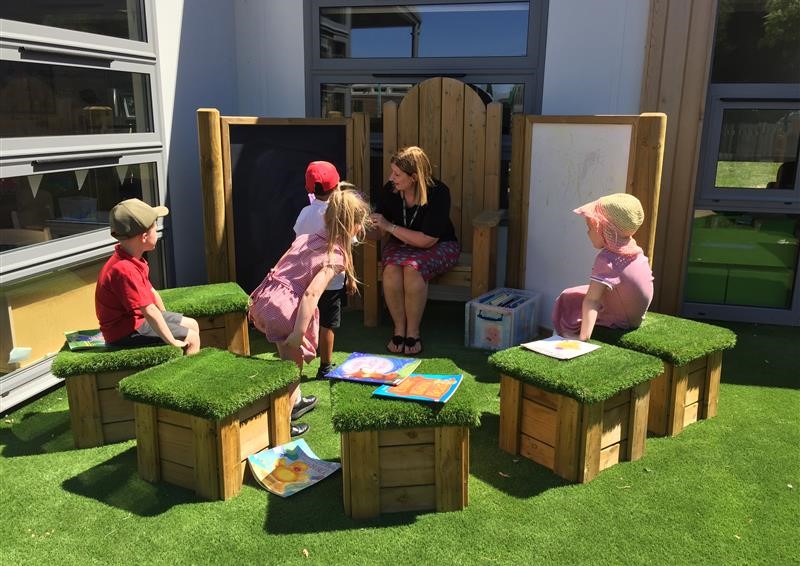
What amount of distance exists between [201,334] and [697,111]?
13.8 ft

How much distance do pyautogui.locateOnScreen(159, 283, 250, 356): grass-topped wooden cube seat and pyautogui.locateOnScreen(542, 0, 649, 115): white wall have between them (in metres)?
3.24

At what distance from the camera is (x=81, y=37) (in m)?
4.30

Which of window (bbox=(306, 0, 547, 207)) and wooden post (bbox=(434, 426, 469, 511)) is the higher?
window (bbox=(306, 0, 547, 207))

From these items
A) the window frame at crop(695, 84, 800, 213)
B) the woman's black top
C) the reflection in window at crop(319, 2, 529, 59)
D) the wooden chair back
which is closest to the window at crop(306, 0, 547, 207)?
the reflection in window at crop(319, 2, 529, 59)

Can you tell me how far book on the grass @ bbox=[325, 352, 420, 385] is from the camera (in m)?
3.13

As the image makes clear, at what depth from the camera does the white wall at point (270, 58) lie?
6.24 meters

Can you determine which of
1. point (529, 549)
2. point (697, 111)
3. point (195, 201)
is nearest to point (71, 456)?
point (529, 549)

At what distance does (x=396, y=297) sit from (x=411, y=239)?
45cm

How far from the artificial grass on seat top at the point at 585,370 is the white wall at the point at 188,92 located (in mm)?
3234

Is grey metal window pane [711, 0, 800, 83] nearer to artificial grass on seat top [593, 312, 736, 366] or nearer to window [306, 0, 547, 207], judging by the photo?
window [306, 0, 547, 207]

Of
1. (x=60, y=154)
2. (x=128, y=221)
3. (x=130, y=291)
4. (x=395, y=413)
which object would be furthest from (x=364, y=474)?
(x=60, y=154)

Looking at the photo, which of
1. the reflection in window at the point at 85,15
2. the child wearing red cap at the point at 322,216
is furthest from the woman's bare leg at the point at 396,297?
the reflection in window at the point at 85,15

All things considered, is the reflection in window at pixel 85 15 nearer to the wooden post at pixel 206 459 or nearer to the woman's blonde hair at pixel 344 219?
the woman's blonde hair at pixel 344 219

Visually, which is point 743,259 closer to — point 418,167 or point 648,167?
point 648,167
